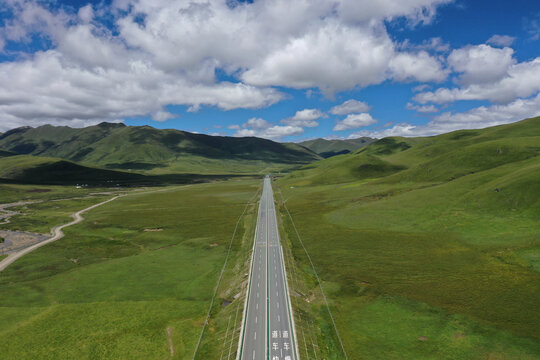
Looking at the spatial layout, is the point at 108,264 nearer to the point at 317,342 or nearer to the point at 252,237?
the point at 252,237

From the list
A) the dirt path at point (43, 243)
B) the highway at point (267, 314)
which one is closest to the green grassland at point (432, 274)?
the highway at point (267, 314)

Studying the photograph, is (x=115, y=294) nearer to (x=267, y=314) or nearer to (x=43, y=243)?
(x=267, y=314)

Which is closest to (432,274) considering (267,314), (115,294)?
(267,314)

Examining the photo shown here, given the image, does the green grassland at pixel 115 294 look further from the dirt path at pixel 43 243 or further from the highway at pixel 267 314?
the highway at pixel 267 314

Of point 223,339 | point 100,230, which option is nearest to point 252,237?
point 223,339

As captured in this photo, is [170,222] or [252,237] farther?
[170,222]

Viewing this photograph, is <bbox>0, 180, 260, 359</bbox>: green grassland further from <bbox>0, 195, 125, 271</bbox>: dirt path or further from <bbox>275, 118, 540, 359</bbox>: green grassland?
<bbox>275, 118, 540, 359</bbox>: green grassland
